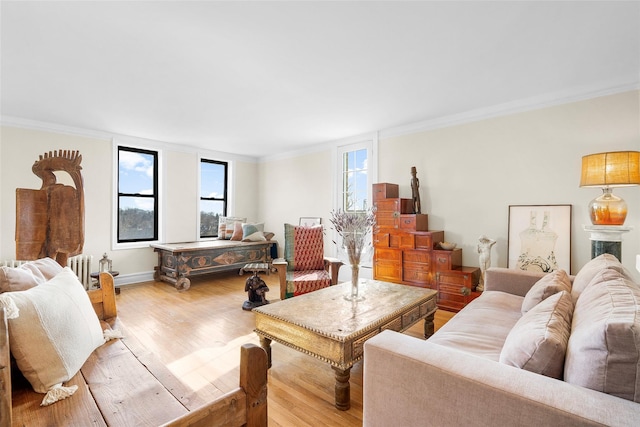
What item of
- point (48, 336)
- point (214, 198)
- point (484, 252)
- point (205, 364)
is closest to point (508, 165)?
point (484, 252)

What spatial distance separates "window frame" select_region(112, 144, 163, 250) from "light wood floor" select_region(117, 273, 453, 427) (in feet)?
2.70

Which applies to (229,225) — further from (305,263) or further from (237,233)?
(305,263)

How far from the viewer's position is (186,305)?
3746 mm

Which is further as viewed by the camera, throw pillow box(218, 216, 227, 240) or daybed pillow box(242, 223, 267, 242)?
throw pillow box(218, 216, 227, 240)

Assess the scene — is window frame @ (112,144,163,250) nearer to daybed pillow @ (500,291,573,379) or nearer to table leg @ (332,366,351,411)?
table leg @ (332,366,351,411)

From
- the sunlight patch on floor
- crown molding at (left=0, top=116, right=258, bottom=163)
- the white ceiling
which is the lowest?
the sunlight patch on floor

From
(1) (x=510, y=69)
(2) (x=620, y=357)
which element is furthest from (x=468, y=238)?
(2) (x=620, y=357)

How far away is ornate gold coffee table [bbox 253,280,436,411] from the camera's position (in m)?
1.73

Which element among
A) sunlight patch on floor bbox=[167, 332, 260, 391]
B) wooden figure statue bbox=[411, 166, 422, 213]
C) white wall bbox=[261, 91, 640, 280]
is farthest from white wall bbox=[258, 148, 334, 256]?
sunlight patch on floor bbox=[167, 332, 260, 391]

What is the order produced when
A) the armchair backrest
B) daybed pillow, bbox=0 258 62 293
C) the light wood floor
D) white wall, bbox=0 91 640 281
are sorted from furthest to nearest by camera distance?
the armchair backrest, white wall, bbox=0 91 640 281, the light wood floor, daybed pillow, bbox=0 258 62 293

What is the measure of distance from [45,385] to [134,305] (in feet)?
10.1

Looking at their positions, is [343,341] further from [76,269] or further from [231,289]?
[76,269]

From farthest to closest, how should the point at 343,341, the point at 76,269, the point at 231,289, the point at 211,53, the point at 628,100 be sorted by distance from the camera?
the point at 231,289, the point at 76,269, the point at 628,100, the point at 211,53, the point at 343,341

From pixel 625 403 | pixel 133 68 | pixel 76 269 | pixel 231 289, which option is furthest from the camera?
pixel 231 289
